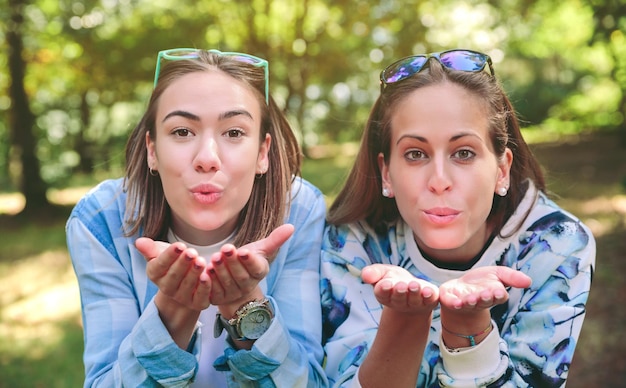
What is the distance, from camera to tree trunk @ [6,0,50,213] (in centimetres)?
1023

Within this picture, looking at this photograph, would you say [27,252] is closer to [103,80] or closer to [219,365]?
[103,80]

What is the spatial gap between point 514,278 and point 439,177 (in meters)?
0.51

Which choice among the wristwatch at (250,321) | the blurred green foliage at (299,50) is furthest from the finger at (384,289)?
the blurred green foliage at (299,50)

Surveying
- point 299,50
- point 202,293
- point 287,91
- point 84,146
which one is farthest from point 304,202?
point 84,146

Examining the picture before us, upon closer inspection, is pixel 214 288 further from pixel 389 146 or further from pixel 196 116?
pixel 389 146

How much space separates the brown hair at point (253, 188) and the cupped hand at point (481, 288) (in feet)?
2.65

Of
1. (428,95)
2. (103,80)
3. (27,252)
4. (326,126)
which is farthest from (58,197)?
(428,95)

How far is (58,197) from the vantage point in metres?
12.6

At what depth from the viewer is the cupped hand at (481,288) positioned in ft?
5.43

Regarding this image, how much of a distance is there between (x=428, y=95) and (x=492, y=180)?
0.38m

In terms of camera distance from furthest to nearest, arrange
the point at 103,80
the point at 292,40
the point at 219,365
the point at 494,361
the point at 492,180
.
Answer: the point at 292,40 < the point at 103,80 < the point at 492,180 < the point at 219,365 < the point at 494,361

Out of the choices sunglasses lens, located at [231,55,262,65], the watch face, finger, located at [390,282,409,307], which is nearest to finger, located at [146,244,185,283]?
the watch face

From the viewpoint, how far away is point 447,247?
2129mm

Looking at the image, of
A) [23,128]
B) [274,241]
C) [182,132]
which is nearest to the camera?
[274,241]
